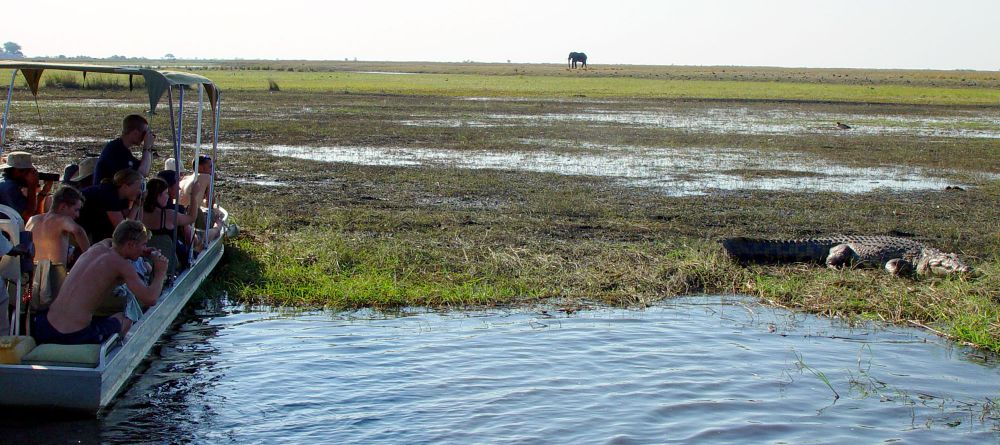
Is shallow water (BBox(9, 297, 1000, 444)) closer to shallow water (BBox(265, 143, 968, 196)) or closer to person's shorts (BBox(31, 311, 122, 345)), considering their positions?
person's shorts (BBox(31, 311, 122, 345))

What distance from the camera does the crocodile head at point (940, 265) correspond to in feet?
32.8

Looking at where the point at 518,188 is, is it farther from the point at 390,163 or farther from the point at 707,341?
the point at 707,341

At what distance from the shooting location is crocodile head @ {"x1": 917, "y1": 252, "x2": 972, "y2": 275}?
10000 mm

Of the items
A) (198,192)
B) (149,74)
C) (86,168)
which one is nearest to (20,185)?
(86,168)

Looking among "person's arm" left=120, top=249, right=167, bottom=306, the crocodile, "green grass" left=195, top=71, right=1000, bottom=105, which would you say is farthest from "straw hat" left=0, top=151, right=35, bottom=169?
"green grass" left=195, top=71, right=1000, bottom=105

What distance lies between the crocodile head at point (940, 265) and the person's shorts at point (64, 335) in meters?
7.74

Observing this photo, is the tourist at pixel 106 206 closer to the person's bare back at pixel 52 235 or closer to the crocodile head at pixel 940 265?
the person's bare back at pixel 52 235

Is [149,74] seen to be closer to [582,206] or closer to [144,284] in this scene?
[144,284]

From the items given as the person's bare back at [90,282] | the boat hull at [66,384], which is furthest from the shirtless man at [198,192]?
the boat hull at [66,384]

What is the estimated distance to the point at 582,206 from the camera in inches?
547

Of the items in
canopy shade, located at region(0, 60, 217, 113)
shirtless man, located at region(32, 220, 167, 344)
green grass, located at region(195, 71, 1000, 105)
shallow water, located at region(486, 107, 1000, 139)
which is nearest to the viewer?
shirtless man, located at region(32, 220, 167, 344)

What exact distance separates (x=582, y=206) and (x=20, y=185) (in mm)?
7641

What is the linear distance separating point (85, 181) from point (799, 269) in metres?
6.80

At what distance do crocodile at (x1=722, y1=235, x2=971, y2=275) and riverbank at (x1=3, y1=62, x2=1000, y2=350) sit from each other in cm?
20
